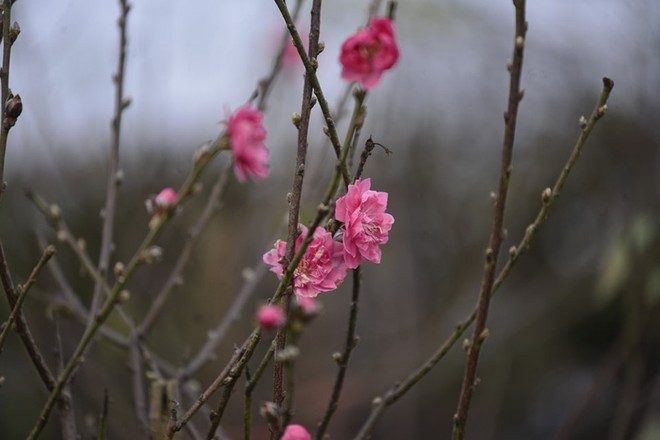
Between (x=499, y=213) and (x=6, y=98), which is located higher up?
(x=6, y=98)

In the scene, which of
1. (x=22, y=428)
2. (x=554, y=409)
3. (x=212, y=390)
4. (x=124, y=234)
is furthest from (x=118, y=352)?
(x=554, y=409)

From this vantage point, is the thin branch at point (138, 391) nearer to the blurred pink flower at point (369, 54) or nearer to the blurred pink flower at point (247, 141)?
the blurred pink flower at point (247, 141)

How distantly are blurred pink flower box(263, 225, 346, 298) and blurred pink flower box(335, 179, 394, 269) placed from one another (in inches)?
1.2

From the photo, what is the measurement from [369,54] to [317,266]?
409 millimetres

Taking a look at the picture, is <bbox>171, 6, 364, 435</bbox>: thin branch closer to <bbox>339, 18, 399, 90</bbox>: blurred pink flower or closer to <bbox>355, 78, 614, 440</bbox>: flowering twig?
<bbox>339, 18, 399, 90</bbox>: blurred pink flower

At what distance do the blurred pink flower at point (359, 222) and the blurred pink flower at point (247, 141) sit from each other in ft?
0.82

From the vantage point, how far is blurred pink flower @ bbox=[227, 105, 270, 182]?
99 cm

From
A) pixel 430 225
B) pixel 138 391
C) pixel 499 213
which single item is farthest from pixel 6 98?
pixel 430 225

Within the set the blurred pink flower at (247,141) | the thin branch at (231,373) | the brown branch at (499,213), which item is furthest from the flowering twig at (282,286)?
the brown branch at (499,213)

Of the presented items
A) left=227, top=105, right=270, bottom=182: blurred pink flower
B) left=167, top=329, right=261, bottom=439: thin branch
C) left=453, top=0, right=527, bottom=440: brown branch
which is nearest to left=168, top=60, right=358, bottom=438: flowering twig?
left=167, top=329, right=261, bottom=439: thin branch

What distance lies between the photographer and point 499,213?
1.14m

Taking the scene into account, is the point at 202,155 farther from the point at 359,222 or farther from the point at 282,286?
the point at 359,222

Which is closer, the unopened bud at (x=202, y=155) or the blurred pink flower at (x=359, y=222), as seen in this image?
the unopened bud at (x=202, y=155)

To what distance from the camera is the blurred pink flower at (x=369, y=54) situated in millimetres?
1049
